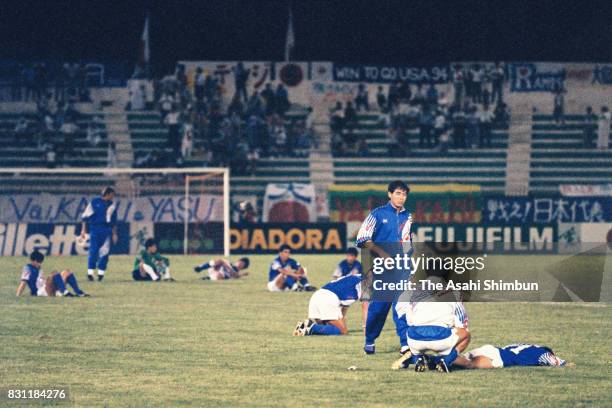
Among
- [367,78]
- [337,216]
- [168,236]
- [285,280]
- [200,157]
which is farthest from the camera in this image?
[367,78]

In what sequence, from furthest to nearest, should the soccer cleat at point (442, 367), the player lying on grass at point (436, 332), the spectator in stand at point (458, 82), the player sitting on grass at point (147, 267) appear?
the spectator in stand at point (458, 82)
the player sitting on grass at point (147, 267)
the soccer cleat at point (442, 367)
the player lying on grass at point (436, 332)

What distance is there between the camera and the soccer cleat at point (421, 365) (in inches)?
512

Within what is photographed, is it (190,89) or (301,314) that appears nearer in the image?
(301,314)

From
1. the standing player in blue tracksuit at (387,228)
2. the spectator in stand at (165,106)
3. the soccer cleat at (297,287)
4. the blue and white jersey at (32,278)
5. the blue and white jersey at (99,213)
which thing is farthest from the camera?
the spectator in stand at (165,106)

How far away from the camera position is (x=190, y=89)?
5012cm

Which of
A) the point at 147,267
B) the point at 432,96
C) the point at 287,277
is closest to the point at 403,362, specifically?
the point at 287,277

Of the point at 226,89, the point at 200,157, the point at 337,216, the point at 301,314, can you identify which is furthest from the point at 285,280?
the point at 226,89

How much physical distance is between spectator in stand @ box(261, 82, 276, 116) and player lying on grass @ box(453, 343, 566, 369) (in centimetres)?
3658

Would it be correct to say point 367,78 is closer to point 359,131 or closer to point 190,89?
point 359,131

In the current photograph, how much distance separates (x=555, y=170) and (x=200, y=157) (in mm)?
14907

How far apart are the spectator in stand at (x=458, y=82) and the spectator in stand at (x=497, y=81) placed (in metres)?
1.36

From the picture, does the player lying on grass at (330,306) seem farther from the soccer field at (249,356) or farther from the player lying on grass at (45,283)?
the player lying on grass at (45,283)

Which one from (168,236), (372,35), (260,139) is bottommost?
(168,236)

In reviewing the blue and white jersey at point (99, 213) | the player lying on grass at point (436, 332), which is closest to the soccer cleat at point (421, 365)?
the player lying on grass at point (436, 332)
